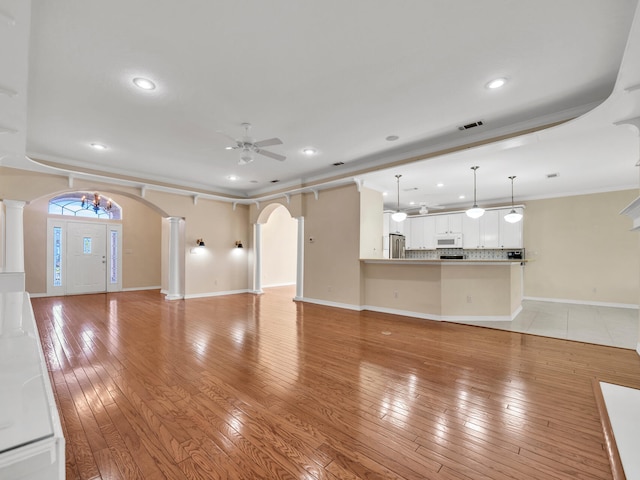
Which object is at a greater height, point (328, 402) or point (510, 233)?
point (510, 233)

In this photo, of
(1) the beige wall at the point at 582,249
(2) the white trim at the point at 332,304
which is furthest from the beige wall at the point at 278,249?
(1) the beige wall at the point at 582,249

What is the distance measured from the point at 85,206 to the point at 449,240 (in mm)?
10725

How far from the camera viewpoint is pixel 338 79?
3.05 meters

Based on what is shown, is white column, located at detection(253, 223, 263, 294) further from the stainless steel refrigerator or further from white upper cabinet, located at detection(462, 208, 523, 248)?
→ white upper cabinet, located at detection(462, 208, 523, 248)

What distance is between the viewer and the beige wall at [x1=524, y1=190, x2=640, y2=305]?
264 inches

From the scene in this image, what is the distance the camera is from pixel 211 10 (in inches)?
86.7

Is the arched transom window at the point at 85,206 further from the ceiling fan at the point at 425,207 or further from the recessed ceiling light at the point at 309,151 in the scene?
the ceiling fan at the point at 425,207

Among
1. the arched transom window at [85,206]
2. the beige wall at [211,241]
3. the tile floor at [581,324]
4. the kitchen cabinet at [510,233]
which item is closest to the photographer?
the tile floor at [581,324]

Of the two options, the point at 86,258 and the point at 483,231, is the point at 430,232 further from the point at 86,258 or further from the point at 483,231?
the point at 86,258

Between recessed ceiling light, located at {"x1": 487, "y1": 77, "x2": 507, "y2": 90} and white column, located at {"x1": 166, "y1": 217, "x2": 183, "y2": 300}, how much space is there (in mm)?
7140

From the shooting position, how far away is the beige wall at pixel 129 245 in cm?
755

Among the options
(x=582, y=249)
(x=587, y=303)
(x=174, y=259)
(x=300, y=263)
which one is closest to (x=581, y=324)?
(x=587, y=303)

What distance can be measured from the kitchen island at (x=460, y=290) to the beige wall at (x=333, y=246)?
3.17ft

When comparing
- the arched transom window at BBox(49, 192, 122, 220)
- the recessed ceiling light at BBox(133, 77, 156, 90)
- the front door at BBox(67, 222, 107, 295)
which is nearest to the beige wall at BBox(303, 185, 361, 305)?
the recessed ceiling light at BBox(133, 77, 156, 90)
